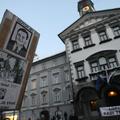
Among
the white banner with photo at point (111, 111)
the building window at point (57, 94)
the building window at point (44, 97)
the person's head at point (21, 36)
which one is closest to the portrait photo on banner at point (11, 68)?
the person's head at point (21, 36)

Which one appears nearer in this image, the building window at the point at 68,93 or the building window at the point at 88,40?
the building window at the point at 88,40

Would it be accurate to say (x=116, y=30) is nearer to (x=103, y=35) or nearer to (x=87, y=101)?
(x=103, y=35)

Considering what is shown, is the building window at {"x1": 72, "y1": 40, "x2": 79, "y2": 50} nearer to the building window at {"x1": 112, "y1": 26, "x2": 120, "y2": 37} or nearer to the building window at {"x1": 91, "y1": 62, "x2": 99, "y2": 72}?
the building window at {"x1": 91, "y1": 62, "x2": 99, "y2": 72}

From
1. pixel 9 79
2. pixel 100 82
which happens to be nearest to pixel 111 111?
pixel 100 82

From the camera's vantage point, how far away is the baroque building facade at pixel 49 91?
23875 millimetres

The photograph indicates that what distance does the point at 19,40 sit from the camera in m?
8.17

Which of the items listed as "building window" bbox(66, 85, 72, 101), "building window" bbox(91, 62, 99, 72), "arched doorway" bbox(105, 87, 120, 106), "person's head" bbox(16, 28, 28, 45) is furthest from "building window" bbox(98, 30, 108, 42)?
"person's head" bbox(16, 28, 28, 45)

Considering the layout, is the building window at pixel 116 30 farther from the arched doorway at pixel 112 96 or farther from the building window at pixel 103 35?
the arched doorway at pixel 112 96

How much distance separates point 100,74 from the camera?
62.2 feet

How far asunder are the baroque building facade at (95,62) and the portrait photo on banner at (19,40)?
37.8 feet

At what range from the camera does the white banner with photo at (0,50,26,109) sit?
7.04 meters

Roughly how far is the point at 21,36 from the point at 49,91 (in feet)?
61.7

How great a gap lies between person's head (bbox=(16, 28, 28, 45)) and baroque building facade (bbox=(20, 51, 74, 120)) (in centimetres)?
1610

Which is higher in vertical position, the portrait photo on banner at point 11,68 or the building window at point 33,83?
the building window at point 33,83
